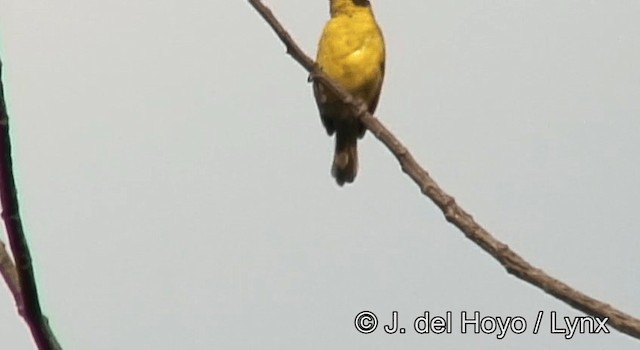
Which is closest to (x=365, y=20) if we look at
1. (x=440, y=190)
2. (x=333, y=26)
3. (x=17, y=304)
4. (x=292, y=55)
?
(x=333, y=26)

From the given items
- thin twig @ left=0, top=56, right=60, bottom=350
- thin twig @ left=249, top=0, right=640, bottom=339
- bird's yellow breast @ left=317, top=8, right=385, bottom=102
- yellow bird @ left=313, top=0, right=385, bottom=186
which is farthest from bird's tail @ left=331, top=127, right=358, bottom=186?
thin twig @ left=0, top=56, right=60, bottom=350

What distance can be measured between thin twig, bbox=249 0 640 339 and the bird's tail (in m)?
4.29

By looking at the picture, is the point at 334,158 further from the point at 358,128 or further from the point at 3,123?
the point at 3,123

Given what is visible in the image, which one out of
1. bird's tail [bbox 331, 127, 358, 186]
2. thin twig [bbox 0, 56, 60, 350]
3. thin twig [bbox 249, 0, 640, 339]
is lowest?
thin twig [bbox 0, 56, 60, 350]

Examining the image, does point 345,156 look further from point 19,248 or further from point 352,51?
point 19,248

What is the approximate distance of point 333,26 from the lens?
18.8 feet

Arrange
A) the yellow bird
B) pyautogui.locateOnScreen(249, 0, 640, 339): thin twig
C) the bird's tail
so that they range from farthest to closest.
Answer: the bird's tail < the yellow bird < pyautogui.locateOnScreen(249, 0, 640, 339): thin twig

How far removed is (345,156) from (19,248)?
5.71 m

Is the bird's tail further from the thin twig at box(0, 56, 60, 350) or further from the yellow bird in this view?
the thin twig at box(0, 56, 60, 350)

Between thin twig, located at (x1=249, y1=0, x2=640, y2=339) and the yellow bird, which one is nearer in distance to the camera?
thin twig, located at (x1=249, y1=0, x2=640, y2=339)

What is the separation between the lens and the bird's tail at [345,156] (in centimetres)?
640

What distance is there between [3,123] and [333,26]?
513 centimetres

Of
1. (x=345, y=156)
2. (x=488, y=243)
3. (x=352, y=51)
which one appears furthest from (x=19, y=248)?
(x=345, y=156)

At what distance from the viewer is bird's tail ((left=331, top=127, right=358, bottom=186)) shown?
6402 mm
